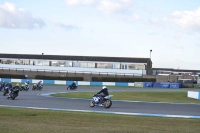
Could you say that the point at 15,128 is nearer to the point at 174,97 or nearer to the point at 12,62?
the point at 174,97

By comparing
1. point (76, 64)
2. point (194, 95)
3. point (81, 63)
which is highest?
point (81, 63)

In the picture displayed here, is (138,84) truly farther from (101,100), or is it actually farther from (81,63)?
(101,100)

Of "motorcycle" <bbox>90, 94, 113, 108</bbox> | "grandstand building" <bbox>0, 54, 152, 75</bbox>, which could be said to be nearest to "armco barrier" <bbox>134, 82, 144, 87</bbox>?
"grandstand building" <bbox>0, 54, 152, 75</bbox>

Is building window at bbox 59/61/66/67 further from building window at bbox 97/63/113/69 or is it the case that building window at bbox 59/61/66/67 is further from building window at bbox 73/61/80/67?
building window at bbox 97/63/113/69

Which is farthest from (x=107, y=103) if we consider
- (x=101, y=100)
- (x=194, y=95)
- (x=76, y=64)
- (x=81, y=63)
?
(x=76, y=64)

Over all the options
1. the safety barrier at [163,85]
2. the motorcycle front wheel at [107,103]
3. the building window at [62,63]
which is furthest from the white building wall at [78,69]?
the motorcycle front wheel at [107,103]

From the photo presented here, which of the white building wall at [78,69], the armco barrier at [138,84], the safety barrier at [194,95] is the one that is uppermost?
the white building wall at [78,69]

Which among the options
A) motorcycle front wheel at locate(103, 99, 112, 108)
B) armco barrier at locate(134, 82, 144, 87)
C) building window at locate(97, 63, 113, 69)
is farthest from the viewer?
building window at locate(97, 63, 113, 69)

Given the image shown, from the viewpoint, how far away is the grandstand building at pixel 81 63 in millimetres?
80812

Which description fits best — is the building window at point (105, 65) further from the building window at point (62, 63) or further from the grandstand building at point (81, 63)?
the building window at point (62, 63)

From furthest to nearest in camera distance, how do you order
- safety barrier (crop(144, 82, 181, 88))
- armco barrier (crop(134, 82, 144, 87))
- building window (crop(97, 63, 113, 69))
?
1. building window (crop(97, 63, 113, 69))
2. armco barrier (crop(134, 82, 144, 87))
3. safety barrier (crop(144, 82, 181, 88))

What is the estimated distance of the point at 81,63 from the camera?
83.0 m

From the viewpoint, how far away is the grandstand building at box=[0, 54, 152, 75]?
80.8m

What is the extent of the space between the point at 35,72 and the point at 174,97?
4795cm
